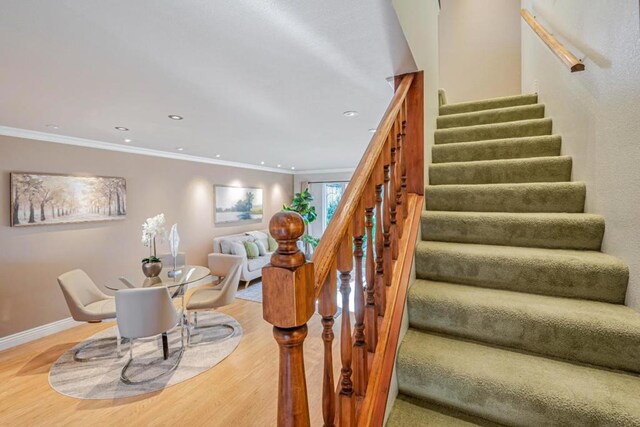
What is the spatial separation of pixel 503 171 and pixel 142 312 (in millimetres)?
2967

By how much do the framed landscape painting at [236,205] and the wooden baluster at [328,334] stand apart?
526 centimetres

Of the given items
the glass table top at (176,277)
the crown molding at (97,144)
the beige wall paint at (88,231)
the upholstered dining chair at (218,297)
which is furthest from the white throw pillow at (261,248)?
the glass table top at (176,277)

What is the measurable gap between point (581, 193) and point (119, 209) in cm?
492

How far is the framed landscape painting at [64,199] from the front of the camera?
10.1 feet

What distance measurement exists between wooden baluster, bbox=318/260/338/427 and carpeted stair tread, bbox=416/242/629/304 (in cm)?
91

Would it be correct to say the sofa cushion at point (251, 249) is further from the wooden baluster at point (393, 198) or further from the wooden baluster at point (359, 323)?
the wooden baluster at point (359, 323)

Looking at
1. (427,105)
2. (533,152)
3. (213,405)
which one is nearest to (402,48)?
(427,105)

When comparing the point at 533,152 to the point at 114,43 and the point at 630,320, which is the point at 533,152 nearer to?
the point at 630,320

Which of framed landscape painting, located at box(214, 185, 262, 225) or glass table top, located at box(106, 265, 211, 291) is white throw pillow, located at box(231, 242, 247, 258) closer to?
framed landscape painting, located at box(214, 185, 262, 225)

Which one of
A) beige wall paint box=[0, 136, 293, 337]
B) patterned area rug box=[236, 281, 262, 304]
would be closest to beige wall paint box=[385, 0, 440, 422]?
patterned area rug box=[236, 281, 262, 304]

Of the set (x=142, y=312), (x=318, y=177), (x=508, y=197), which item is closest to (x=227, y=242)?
(x=142, y=312)

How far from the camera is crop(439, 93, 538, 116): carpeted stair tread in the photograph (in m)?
2.56

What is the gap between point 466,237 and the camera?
1.64 metres

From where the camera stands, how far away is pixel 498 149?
2053mm
